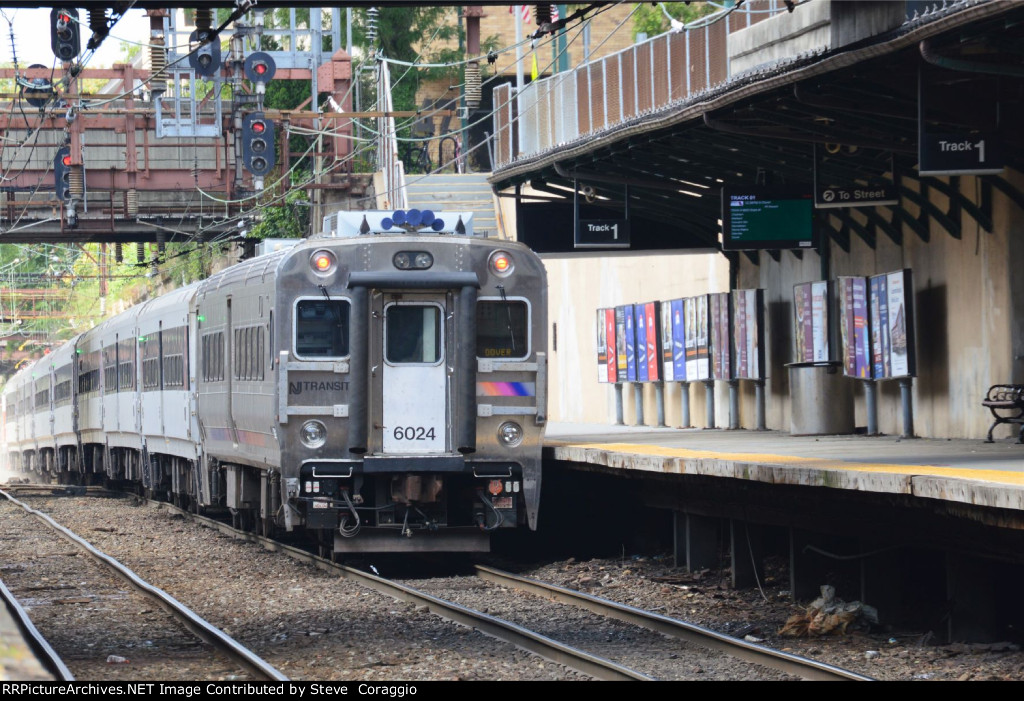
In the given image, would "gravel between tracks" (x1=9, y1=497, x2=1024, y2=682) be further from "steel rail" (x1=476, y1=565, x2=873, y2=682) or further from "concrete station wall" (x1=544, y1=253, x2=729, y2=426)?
"concrete station wall" (x1=544, y1=253, x2=729, y2=426)

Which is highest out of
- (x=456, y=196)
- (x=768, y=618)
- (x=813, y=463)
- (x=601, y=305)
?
(x=456, y=196)

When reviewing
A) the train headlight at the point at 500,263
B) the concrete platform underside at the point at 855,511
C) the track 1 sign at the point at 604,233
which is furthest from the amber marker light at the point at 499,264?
the track 1 sign at the point at 604,233

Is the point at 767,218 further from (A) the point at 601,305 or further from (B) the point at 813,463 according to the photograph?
(A) the point at 601,305

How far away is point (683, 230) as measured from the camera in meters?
22.0

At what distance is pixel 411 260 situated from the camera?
48.6ft

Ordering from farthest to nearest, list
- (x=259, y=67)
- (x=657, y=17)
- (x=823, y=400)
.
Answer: (x=657, y=17)
(x=259, y=67)
(x=823, y=400)

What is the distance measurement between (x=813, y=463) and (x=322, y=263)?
4.95 meters

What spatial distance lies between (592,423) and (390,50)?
1485cm

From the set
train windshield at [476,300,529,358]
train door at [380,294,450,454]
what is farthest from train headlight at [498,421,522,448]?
train windshield at [476,300,529,358]

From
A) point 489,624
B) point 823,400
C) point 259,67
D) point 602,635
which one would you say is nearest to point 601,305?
point 259,67

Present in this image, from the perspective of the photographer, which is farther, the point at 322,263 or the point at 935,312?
the point at 935,312

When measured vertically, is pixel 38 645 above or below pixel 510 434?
below

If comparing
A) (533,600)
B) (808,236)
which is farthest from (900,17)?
(533,600)
